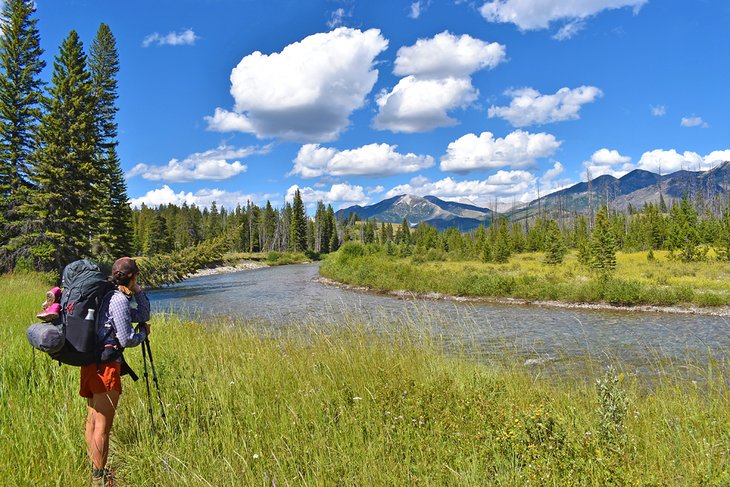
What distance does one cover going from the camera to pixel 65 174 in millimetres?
22531

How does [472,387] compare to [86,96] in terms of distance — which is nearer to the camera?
[472,387]

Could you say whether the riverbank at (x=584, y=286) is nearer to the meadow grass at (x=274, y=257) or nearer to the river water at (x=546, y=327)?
the river water at (x=546, y=327)

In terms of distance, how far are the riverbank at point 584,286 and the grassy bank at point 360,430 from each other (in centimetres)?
1583

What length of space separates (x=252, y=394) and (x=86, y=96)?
94.0 feet

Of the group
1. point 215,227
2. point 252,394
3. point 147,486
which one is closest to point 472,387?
point 252,394

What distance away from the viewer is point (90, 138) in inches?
992

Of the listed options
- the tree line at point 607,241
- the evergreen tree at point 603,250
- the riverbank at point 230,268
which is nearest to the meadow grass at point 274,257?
the riverbank at point 230,268

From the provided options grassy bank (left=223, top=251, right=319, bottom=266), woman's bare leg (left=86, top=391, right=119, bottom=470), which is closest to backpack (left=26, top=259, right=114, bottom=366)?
woman's bare leg (left=86, top=391, right=119, bottom=470)

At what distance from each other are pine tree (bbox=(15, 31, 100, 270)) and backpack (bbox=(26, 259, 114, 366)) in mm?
22723

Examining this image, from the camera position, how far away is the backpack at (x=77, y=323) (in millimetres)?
2975

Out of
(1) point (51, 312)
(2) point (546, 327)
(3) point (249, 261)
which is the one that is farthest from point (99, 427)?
(3) point (249, 261)

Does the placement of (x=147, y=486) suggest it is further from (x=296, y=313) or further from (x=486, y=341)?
(x=296, y=313)

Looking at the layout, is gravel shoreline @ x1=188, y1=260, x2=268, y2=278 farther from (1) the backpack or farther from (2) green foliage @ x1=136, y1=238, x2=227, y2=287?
(1) the backpack

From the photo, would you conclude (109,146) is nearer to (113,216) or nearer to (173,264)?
(113,216)
